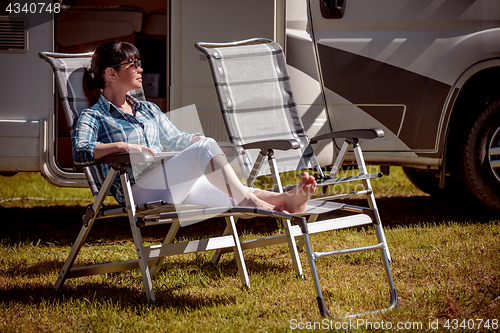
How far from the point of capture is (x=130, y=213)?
104 inches

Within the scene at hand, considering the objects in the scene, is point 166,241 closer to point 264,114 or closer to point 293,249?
point 293,249

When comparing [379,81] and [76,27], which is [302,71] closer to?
[379,81]

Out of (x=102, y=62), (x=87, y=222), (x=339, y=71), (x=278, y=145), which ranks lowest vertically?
(x=87, y=222)

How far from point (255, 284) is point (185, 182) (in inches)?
25.0

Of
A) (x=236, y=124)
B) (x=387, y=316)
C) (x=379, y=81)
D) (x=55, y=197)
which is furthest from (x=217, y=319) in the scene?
(x=55, y=197)

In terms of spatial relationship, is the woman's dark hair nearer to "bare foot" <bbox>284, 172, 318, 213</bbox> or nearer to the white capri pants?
the white capri pants

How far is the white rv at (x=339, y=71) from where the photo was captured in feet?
12.7

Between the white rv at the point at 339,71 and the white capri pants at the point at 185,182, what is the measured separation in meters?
1.20

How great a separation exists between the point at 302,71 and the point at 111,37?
72.5 inches

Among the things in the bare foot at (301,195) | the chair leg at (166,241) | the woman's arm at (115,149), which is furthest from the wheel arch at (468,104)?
the woman's arm at (115,149)

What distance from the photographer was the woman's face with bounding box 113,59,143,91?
2992 millimetres

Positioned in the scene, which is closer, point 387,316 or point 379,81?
point 387,316

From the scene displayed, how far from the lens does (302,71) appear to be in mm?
3984

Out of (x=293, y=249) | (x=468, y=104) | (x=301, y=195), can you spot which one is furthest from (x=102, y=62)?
(x=468, y=104)
